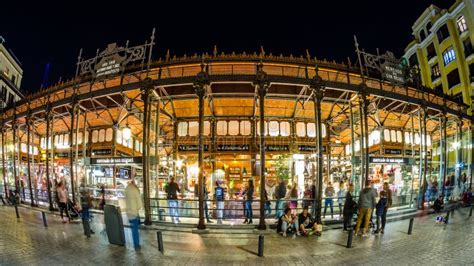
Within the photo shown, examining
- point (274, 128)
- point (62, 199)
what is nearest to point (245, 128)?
point (274, 128)

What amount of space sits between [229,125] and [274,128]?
3.08 meters

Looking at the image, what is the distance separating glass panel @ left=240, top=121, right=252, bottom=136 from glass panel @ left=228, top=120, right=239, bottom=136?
0.89 ft

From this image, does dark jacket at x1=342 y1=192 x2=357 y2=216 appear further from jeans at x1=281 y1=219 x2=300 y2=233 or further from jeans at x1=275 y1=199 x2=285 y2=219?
jeans at x1=275 y1=199 x2=285 y2=219

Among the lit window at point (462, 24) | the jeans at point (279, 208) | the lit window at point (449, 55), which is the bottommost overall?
the jeans at point (279, 208)

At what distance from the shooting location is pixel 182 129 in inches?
783

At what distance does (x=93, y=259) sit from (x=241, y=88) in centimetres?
1196

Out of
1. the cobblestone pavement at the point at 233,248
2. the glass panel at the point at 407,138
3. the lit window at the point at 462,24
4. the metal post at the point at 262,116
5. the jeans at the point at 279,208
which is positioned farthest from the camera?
the lit window at the point at 462,24

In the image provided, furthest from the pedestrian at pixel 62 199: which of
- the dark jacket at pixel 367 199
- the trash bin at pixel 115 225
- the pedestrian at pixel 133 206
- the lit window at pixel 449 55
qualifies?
the lit window at pixel 449 55

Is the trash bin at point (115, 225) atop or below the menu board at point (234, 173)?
below

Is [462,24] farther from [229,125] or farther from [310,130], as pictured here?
[229,125]

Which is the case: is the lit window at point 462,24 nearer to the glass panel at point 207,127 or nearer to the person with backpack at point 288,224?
the glass panel at point 207,127

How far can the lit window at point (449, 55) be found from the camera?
35.6 m

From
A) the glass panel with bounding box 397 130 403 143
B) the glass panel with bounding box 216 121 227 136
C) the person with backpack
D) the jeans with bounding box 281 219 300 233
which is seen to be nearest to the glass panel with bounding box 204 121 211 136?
the glass panel with bounding box 216 121 227 136

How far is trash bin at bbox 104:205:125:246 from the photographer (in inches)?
351
